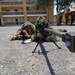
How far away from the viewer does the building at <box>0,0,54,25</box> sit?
143 ft

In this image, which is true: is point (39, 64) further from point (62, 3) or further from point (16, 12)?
point (16, 12)

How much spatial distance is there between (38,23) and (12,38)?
7.09 feet

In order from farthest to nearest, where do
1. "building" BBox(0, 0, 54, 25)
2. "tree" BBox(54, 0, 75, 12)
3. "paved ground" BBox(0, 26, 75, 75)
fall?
"building" BBox(0, 0, 54, 25) < "tree" BBox(54, 0, 75, 12) < "paved ground" BBox(0, 26, 75, 75)

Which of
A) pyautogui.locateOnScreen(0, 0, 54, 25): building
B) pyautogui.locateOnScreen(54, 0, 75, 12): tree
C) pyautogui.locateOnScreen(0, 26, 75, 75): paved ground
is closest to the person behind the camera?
pyautogui.locateOnScreen(0, 26, 75, 75): paved ground

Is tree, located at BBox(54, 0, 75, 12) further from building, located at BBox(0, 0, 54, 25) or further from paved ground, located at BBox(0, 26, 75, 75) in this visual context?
paved ground, located at BBox(0, 26, 75, 75)

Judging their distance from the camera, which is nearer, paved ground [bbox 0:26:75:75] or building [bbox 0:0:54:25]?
paved ground [bbox 0:26:75:75]

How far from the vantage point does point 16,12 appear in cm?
4403

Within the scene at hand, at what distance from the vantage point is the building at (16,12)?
143 feet

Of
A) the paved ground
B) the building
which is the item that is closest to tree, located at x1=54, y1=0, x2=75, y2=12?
the building

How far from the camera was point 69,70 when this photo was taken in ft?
12.5

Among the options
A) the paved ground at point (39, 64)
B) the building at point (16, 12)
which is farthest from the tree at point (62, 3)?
the paved ground at point (39, 64)

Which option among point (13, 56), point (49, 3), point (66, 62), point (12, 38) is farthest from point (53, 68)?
point (49, 3)

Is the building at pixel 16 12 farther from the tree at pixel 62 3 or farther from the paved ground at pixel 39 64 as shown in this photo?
the paved ground at pixel 39 64

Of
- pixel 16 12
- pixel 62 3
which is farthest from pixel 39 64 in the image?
pixel 16 12
